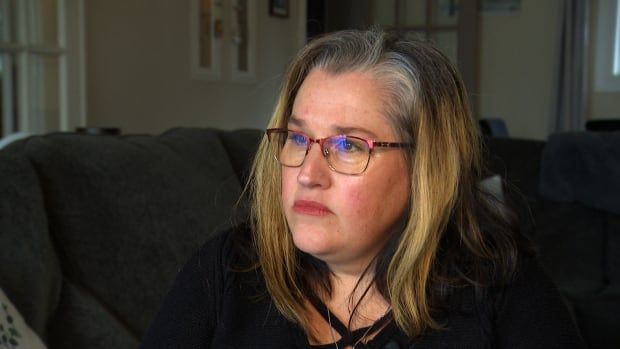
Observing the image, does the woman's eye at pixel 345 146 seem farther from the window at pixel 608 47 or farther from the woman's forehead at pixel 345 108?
the window at pixel 608 47

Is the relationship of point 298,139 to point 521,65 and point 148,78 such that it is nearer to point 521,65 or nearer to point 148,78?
point 148,78

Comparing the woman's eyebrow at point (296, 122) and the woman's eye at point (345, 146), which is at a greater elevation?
the woman's eyebrow at point (296, 122)

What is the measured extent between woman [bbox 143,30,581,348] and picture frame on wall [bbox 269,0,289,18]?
3431 millimetres

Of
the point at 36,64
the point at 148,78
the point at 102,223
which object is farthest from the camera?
the point at 148,78

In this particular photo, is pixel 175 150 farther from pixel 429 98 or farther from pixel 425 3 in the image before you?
pixel 425 3

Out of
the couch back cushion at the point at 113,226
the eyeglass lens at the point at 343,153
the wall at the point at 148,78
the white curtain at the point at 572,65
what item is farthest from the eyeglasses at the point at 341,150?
the white curtain at the point at 572,65

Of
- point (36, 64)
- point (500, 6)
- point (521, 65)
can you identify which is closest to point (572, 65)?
point (521, 65)

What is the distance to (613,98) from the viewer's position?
223 inches

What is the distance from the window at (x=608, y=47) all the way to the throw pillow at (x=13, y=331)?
17.2 ft

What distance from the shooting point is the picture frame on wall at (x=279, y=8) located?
4496 millimetres

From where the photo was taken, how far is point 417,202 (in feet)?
3.54

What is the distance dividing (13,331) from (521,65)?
528cm

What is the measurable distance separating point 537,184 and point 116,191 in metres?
1.93

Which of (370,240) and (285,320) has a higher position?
(370,240)
